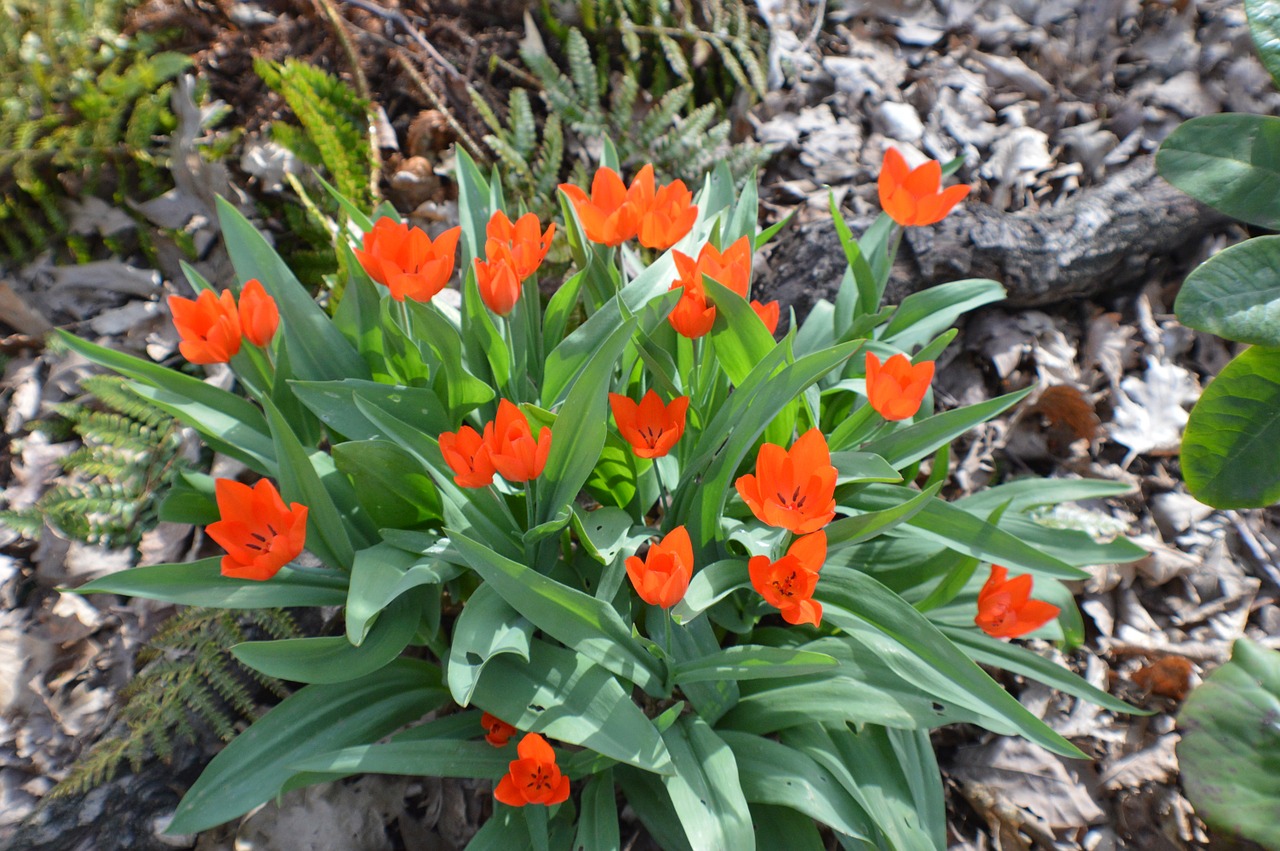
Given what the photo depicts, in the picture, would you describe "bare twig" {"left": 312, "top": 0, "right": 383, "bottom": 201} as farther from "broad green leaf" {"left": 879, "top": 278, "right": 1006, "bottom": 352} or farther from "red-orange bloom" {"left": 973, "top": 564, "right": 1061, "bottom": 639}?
"red-orange bloom" {"left": 973, "top": 564, "right": 1061, "bottom": 639}

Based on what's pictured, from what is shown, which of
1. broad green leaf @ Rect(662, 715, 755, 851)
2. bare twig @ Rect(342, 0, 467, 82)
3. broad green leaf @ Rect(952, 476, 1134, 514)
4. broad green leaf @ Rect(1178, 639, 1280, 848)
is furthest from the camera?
bare twig @ Rect(342, 0, 467, 82)

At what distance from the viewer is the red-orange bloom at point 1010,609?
53.2 inches

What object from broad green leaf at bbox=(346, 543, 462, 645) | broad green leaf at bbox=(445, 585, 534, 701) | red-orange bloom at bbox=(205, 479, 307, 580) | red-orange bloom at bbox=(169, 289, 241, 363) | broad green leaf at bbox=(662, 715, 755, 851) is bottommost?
broad green leaf at bbox=(662, 715, 755, 851)

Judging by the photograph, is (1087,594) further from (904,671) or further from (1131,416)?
(904,671)

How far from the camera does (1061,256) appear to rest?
2.53 meters

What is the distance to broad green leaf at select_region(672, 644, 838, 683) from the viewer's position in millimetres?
1219

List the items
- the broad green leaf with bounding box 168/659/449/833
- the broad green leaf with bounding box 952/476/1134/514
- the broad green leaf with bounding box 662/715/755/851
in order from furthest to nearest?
the broad green leaf with bounding box 952/476/1134/514, the broad green leaf with bounding box 168/659/449/833, the broad green leaf with bounding box 662/715/755/851

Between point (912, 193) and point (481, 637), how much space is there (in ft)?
4.14

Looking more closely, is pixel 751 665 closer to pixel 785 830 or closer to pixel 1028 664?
pixel 785 830

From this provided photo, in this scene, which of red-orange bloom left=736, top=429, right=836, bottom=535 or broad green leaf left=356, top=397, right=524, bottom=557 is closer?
red-orange bloom left=736, top=429, right=836, bottom=535

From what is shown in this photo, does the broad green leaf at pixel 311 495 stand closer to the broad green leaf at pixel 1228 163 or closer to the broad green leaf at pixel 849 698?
the broad green leaf at pixel 849 698

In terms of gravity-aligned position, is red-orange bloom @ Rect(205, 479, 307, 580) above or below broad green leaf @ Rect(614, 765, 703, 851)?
above

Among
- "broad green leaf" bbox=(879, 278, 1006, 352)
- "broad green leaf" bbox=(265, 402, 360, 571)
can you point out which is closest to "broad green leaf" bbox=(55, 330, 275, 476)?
"broad green leaf" bbox=(265, 402, 360, 571)

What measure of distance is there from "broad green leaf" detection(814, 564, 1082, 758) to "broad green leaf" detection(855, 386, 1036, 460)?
31 centimetres
